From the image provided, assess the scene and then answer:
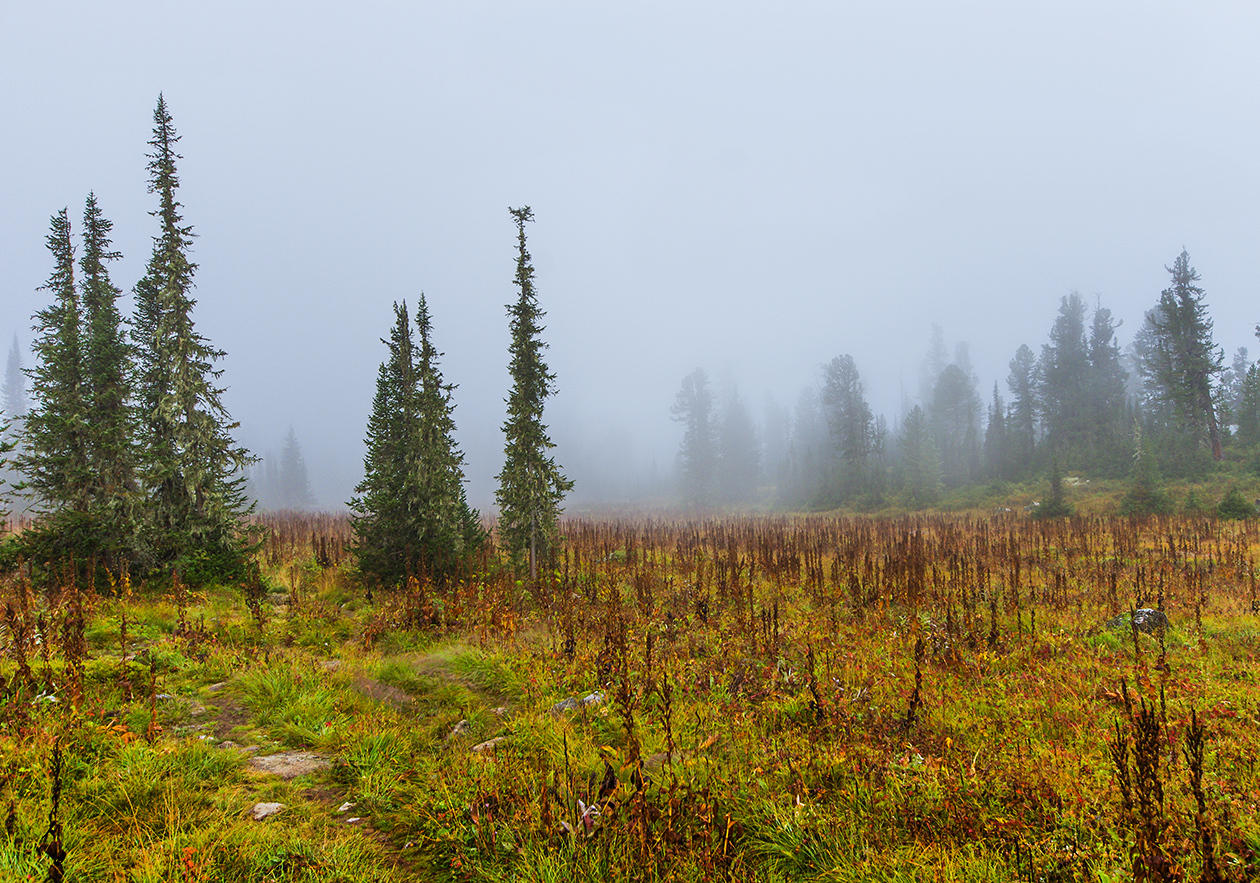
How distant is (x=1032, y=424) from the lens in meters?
50.2

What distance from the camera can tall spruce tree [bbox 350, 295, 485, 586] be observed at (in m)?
12.1

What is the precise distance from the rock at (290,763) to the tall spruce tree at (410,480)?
23.3 feet

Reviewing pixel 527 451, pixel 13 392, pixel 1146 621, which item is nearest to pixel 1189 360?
pixel 1146 621

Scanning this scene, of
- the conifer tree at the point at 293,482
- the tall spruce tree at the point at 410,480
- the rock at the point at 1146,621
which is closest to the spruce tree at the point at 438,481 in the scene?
the tall spruce tree at the point at 410,480

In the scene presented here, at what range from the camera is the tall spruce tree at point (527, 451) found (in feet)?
43.8

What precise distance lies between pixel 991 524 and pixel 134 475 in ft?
111

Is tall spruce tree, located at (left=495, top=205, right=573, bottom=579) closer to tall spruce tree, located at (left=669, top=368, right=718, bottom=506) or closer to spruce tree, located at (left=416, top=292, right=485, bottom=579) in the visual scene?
spruce tree, located at (left=416, top=292, right=485, bottom=579)

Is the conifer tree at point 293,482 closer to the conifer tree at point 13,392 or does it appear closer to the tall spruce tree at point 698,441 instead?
the conifer tree at point 13,392

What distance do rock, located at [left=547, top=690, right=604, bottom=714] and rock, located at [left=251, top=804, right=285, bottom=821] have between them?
2.44 metres

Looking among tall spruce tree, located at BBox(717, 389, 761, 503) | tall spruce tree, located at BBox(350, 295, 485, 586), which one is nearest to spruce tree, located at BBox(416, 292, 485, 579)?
tall spruce tree, located at BBox(350, 295, 485, 586)

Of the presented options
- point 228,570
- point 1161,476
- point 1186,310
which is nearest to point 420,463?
point 228,570

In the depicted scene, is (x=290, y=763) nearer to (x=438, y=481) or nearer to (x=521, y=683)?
(x=521, y=683)

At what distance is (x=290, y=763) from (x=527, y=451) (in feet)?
30.7

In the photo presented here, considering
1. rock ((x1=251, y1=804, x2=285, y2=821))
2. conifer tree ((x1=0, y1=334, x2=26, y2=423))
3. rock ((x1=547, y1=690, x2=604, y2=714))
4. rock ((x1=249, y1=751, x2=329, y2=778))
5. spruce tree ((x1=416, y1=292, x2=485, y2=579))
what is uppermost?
conifer tree ((x1=0, y1=334, x2=26, y2=423))
